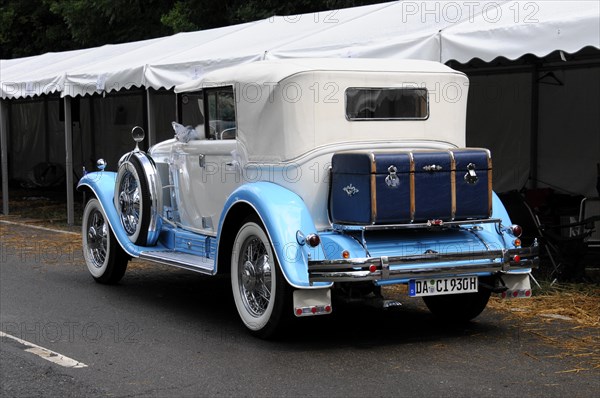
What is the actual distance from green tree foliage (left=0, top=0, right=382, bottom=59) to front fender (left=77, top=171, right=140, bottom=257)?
429 inches

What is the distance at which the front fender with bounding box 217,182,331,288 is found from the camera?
6.32m

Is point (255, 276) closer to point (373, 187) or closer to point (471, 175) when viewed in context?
point (373, 187)

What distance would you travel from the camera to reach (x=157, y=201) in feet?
28.0

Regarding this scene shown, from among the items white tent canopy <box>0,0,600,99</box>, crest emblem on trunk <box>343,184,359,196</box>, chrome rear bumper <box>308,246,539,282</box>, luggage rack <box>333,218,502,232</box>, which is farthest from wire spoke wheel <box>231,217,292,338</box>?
white tent canopy <box>0,0,600,99</box>

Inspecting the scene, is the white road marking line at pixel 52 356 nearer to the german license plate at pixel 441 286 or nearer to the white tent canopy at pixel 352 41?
the german license plate at pixel 441 286

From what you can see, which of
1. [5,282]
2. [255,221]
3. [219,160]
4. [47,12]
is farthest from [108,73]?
[47,12]

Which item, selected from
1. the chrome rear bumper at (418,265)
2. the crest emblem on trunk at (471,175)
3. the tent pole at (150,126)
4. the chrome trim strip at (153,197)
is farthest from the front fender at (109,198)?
the tent pole at (150,126)

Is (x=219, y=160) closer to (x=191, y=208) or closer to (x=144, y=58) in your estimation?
(x=191, y=208)

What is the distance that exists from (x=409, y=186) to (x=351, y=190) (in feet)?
1.32

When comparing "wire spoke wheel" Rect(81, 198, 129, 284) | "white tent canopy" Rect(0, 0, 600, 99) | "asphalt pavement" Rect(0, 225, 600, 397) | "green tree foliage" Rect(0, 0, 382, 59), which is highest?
"green tree foliage" Rect(0, 0, 382, 59)

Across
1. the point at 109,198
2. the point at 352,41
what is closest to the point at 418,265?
the point at 109,198

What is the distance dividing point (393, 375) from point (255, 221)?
1638 millimetres

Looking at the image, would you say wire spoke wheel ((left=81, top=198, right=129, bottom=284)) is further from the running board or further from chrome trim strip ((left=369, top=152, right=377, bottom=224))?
chrome trim strip ((left=369, top=152, right=377, bottom=224))

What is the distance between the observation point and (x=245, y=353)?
21.2 feet
